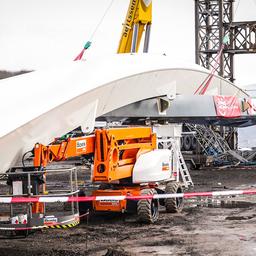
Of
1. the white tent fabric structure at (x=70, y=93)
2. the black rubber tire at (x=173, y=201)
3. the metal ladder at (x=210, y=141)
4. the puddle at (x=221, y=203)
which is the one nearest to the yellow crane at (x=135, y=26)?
the white tent fabric structure at (x=70, y=93)

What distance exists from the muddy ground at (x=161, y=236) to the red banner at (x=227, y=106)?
7.13 m

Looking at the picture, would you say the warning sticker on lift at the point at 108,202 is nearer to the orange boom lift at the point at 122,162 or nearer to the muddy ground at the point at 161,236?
the orange boom lift at the point at 122,162

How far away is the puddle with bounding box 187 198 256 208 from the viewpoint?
16688mm

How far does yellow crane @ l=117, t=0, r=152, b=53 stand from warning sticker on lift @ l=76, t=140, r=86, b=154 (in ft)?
35.5

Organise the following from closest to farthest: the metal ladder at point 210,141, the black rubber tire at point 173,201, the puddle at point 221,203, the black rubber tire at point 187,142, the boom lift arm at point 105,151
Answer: the boom lift arm at point 105,151 → the black rubber tire at point 173,201 → the puddle at point 221,203 → the metal ladder at point 210,141 → the black rubber tire at point 187,142

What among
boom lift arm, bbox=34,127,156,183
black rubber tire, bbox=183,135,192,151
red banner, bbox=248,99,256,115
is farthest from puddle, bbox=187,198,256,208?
black rubber tire, bbox=183,135,192,151

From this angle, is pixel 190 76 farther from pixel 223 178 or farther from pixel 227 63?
pixel 227 63

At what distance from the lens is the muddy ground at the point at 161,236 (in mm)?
10938

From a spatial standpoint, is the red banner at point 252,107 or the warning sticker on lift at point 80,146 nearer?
the warning sticker on lift at point 80,146

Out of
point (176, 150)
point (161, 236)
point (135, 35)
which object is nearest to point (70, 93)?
point (161, 236)

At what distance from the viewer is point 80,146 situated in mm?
12992

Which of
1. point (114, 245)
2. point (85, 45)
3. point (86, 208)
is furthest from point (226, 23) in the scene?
point (114, 245)

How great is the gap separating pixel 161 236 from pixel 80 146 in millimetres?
2532

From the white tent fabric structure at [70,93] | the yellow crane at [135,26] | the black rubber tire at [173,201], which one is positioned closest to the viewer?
the white tent fabric structure at [70,93]
